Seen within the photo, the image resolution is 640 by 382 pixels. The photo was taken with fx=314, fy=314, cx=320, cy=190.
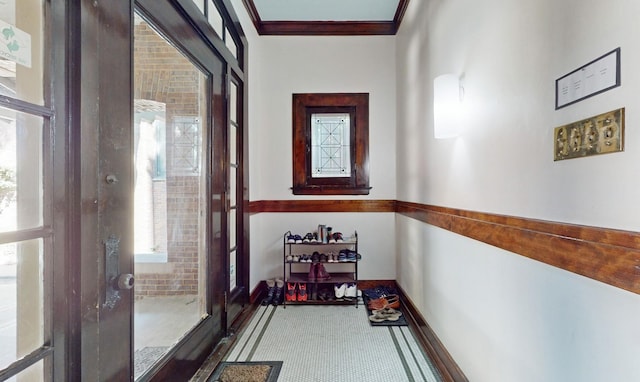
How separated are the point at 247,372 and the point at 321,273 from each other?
54.7 inches

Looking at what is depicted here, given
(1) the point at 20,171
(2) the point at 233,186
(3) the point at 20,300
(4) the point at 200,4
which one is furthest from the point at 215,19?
(3) the point at 20,300

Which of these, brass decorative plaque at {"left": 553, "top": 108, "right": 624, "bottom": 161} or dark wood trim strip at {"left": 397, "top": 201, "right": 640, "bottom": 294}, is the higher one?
brass decorative plaque at {"left": 553, "top": 108, "right": 624, "bottom": 161}

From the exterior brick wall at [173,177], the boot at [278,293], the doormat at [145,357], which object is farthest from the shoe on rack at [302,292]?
the doormat at [145,357]

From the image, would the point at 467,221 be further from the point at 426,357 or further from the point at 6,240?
the point at 6,240

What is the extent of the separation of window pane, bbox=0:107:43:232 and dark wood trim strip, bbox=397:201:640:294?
1542mm

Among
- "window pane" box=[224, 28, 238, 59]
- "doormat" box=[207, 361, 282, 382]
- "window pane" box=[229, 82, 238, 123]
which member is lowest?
"doormat" box=[207, 361, 282, 382]

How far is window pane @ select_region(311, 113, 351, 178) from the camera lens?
3.58 metres

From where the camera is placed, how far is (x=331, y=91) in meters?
3.54

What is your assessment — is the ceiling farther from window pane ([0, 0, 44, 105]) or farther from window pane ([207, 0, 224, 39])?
window pane ([0, 0, 44, 105])

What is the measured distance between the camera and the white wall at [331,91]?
354 cm

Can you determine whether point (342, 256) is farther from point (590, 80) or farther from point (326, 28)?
point (590, 80)

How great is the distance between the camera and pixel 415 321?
256 cm

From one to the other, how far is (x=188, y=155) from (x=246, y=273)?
1.35 meters

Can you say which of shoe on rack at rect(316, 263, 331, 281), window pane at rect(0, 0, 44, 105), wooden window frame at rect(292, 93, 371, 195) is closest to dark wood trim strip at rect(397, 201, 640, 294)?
window pane at rect(0, 0, 44, 105)
